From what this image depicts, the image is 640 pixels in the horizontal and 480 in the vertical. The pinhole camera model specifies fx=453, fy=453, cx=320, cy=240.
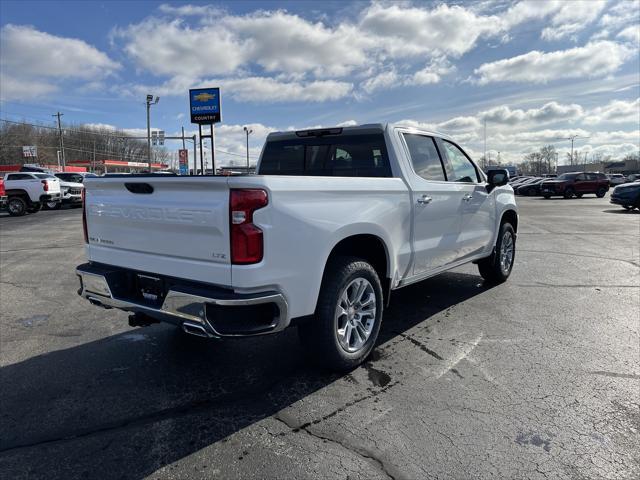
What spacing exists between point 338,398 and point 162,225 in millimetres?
1735

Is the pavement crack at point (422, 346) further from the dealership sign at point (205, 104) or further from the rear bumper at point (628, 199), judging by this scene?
the dealership sign at point (205, 104)

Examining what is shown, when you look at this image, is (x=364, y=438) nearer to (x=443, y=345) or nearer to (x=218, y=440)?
(x=218, y=440)

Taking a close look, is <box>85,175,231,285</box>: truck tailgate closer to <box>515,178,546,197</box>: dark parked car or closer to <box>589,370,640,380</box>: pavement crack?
<box>589,370,640,380</box>: pavement crack

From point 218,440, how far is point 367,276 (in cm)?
162

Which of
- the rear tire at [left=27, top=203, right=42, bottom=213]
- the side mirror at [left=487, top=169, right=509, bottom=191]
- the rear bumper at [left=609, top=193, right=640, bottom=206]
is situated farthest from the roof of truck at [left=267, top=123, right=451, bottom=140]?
the rear tire at [left=27, top=203, right=42, bottom=213]

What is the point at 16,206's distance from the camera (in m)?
20.2

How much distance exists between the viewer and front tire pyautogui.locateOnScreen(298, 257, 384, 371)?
3.29m

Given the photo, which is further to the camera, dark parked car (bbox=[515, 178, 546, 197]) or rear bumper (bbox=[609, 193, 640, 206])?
dark parked car (bbox=[515, 178, 546, 197])

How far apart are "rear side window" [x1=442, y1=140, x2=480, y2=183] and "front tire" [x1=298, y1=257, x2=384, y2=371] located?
201cm

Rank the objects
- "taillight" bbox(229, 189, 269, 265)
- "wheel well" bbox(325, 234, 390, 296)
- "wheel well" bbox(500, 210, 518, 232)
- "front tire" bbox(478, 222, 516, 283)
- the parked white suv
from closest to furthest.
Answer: "taillight" bbox(229, 189, 269, 265)
"wheel well" bbox(325, 234, 390, 296)
"front tire" bbox(478, 222, 516, 283)
"wheel well" bbox(500, 210, 518, 232)
the parked white suv

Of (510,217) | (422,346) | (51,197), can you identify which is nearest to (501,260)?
(510,217)

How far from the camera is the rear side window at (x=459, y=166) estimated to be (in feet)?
16.9

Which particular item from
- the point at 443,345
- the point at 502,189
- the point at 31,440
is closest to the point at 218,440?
the point at 31,440

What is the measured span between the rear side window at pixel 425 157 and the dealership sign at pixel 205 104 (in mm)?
21063
